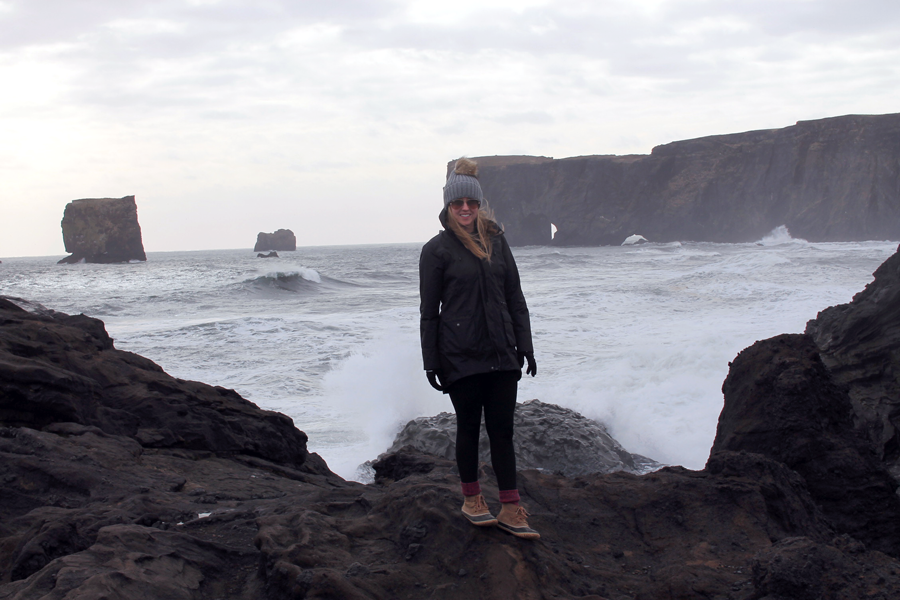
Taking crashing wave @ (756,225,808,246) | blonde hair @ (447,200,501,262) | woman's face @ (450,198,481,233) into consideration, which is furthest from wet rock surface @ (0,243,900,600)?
crashing wave @ (756,225,808,246)

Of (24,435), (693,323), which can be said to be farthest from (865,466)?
(693,323)

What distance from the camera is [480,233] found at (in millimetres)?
2658

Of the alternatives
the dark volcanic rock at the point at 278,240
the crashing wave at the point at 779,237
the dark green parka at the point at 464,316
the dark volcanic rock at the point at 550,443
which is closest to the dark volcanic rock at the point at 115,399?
the dark volcanic rock at the point at 550,443

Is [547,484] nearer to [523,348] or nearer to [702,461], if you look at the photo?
[523,348]

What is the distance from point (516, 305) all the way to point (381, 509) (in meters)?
1.06

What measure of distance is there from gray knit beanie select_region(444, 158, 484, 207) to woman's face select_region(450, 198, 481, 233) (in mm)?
21

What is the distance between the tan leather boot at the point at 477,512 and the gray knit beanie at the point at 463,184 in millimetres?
1227

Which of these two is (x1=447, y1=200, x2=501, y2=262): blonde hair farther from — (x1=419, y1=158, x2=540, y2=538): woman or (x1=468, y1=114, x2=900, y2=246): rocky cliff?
(x1=468, y1=114, x2=900, y2=246): rocky cliff

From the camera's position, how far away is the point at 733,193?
6675cm

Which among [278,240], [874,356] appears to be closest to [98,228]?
[278,240]

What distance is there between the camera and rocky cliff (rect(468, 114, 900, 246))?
58.0m

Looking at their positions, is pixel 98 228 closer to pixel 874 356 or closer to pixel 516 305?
pixel 874 356

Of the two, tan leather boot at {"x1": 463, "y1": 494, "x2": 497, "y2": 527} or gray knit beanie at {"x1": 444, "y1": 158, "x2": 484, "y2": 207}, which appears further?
gray knit beanie at {"x1": 444, "y1": 158, "x2": 484, "y2": 207}

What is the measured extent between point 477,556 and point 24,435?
8.46 ft
